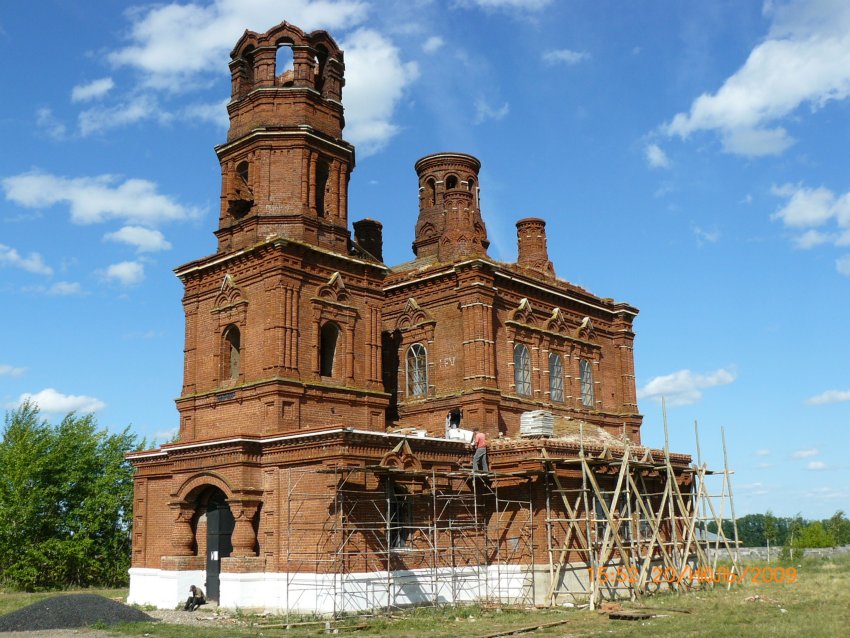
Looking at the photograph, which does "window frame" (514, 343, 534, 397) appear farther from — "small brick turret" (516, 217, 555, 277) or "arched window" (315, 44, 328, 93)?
"arched window" (315, 44, 328, 93)

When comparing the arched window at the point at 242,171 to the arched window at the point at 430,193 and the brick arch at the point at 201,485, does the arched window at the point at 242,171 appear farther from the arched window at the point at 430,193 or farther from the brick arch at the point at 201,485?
the brick arch at the point at 201,485

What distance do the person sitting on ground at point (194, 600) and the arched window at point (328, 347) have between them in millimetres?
6726

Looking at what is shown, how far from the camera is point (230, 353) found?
82.6 feet

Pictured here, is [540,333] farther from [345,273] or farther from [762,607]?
[762,607]

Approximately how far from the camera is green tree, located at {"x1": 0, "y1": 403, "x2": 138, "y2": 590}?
108 ft

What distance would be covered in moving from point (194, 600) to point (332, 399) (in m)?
6.25

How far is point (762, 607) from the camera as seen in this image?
19.8 meters

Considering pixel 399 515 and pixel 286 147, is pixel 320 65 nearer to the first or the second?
pixel 286 147

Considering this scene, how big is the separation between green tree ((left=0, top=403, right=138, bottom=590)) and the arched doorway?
1350 centimetres

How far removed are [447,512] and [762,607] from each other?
7.91 m

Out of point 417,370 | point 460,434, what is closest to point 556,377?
point 417,370

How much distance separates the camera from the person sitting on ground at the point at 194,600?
70.4ft

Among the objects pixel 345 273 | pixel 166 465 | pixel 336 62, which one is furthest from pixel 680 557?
pixel 336 62

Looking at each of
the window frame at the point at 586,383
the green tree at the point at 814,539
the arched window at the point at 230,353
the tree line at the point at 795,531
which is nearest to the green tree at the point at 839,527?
the tree line at the point at 795,531
